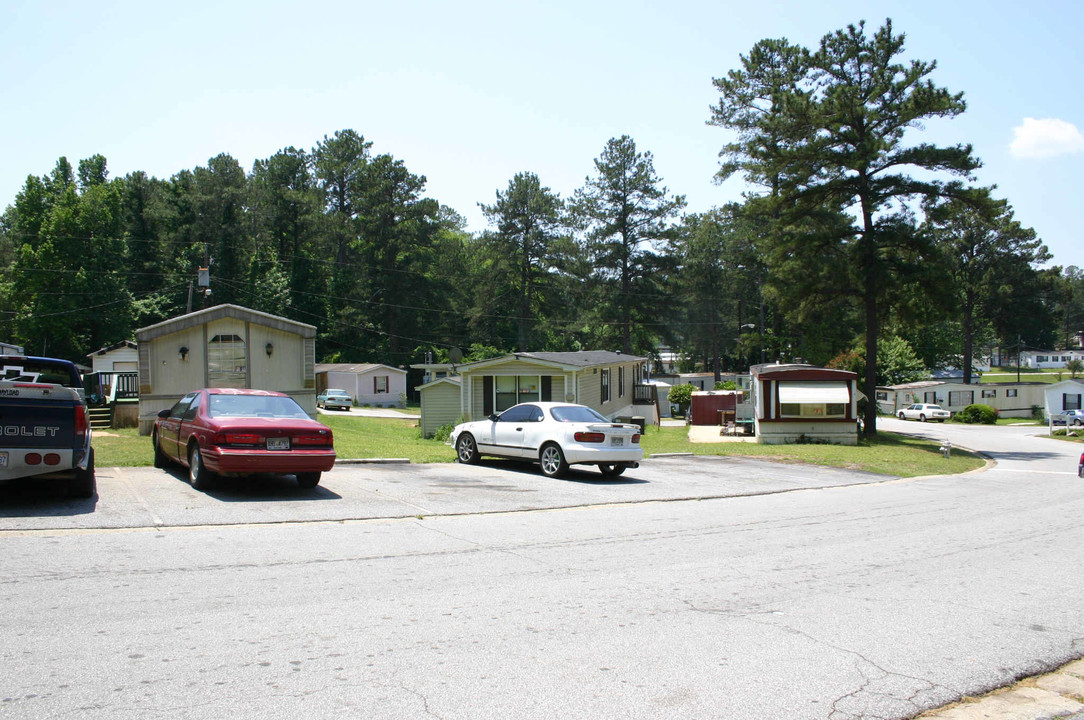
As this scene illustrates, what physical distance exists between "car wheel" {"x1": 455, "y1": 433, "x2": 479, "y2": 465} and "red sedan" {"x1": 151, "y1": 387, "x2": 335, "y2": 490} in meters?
5.23

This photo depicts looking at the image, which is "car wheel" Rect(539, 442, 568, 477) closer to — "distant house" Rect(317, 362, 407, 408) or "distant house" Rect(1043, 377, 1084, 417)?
"distant house" Rect(317, 362, 407, 408)

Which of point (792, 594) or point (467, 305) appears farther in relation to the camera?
point (467, 305)

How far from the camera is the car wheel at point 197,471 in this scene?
11297 mm

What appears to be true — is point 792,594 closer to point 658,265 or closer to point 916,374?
point 658,265

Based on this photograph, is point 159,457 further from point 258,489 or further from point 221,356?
point 221,356

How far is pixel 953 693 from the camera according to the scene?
4879 millimetres

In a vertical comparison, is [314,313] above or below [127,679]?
above

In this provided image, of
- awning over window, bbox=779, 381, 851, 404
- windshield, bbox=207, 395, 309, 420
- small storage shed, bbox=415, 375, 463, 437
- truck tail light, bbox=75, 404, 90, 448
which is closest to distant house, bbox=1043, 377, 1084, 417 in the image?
awning over window, bbox=779, 381, 851, 404

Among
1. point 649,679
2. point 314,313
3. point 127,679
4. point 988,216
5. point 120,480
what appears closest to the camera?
point 127,679

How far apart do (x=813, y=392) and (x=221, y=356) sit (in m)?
20.9

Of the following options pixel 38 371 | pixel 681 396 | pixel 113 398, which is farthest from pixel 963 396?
pixel 38 371

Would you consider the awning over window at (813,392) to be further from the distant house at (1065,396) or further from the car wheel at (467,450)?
the distant house at (1065,396)

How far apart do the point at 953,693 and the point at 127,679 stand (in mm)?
4847

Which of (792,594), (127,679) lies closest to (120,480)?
(127,679)
